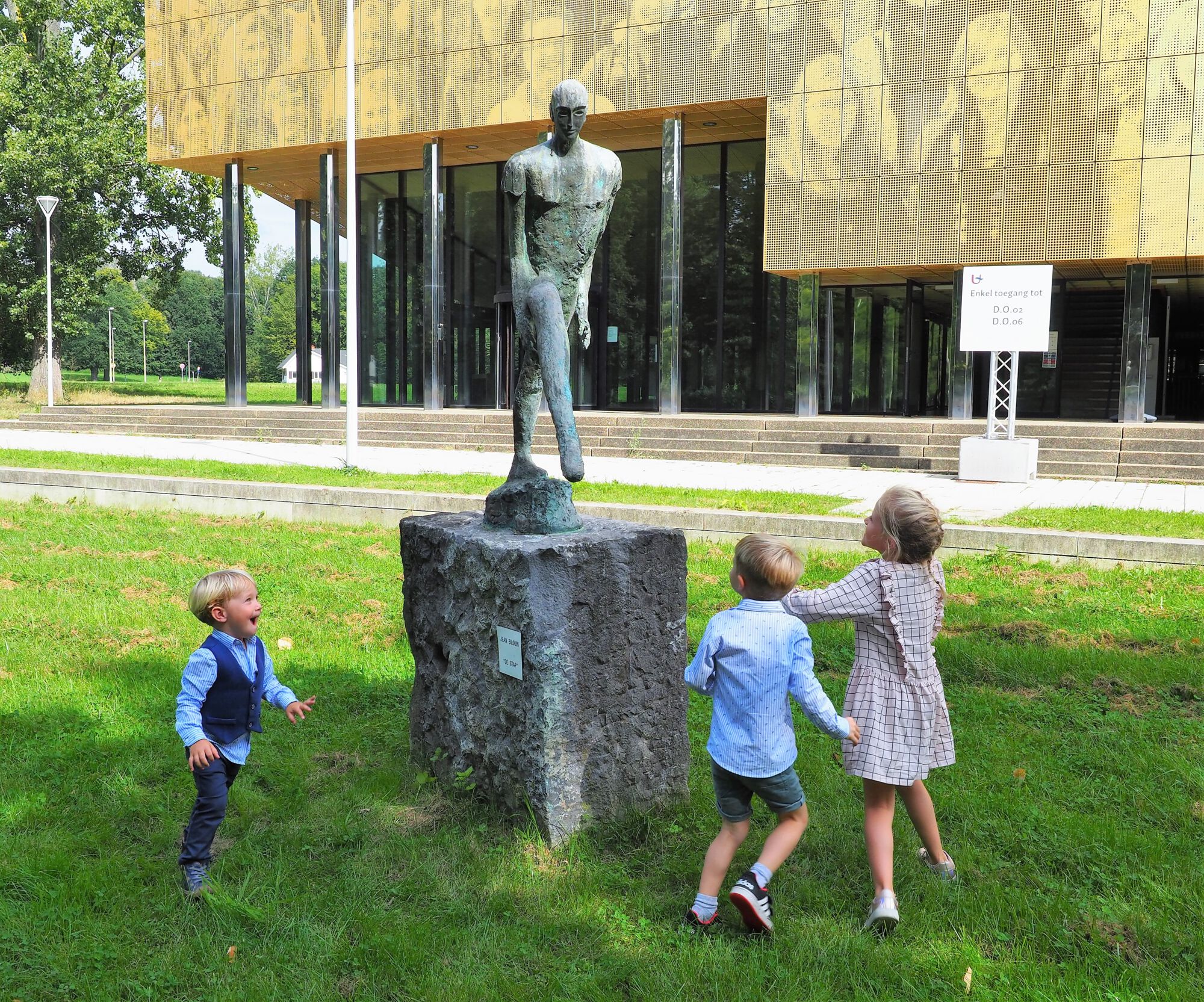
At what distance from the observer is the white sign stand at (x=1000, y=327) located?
14750mm

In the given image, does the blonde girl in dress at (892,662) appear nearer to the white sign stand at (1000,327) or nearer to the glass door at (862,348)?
the white sign stand at (1000,327)

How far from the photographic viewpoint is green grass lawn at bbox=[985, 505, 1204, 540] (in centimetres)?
920

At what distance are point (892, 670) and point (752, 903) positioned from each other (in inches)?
32.9

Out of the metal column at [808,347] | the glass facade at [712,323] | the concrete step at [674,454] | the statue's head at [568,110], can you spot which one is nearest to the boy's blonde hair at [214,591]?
the statue's head at [568,110]

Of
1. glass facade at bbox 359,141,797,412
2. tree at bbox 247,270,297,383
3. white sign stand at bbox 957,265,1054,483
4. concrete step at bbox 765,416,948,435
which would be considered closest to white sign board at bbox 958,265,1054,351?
white sign stand at bbox 957,265,1054,483

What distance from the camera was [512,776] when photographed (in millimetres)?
4004

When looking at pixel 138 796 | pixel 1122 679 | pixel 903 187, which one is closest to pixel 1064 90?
pixel 903 187

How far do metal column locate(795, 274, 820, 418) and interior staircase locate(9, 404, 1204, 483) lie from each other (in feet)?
2.31

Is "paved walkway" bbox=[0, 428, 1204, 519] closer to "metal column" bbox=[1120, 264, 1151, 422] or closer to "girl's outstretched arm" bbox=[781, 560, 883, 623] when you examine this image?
"metal column" bbox=[1120, 264, 1151, 422]

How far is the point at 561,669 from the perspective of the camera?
154 inches

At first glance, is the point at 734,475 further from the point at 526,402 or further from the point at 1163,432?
the point at 526,402

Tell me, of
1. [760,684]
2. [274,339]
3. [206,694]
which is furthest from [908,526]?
[274,339]

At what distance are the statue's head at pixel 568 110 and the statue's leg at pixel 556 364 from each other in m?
0.62

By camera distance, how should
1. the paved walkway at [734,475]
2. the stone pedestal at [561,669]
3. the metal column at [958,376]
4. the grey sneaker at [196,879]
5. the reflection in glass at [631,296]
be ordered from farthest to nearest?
Answer: the reflection in glass at [631,296], the metal column at [958,376], the paved walkway at [734,475], the stone pedestal at [561,669], the grey sneaker at [196,879]
